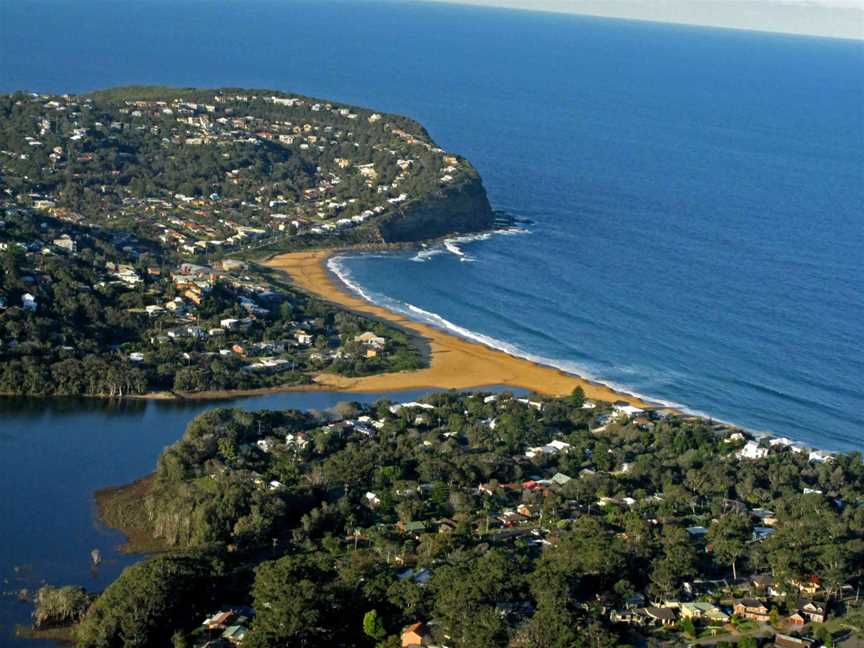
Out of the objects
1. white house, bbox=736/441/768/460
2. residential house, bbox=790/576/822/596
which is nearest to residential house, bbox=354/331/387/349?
white house, bbox=736/441/768/460

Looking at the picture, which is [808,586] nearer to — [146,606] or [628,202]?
[146,606]

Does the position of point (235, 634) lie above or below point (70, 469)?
above

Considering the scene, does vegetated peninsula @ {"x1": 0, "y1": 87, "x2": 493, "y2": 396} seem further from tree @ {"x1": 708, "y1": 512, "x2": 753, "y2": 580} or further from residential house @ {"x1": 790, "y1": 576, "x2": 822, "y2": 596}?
residential house @ {"x1": 790, "y1": 576, "x2": 822, "y2": 596}

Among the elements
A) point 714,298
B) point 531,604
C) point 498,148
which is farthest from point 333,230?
point 531,604

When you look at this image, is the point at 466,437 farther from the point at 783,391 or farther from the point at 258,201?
the point at 258,201

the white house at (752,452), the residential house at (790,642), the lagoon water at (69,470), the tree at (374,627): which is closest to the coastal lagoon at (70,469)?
the lagoon water at (69,470)

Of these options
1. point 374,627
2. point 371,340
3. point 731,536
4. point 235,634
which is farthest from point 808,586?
point 371,340
